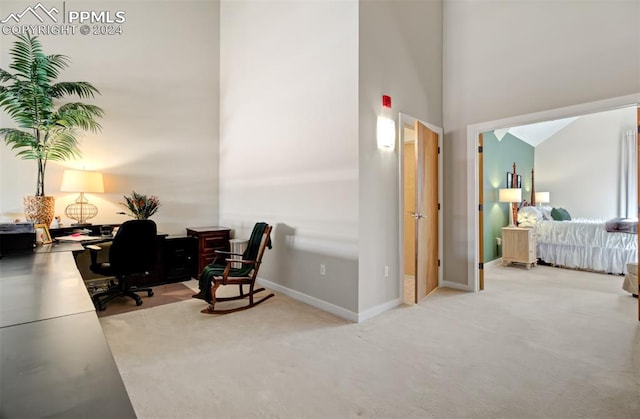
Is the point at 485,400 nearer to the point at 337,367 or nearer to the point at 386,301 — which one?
the point at 337,367

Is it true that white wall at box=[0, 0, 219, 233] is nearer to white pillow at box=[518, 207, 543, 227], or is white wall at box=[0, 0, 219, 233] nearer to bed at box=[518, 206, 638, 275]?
white pillow at box=[518, 207, 543, 227]

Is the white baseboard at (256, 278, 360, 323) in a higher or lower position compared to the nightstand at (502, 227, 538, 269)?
lower

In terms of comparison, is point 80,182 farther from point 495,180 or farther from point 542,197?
point 542,197

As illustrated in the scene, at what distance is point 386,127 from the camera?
3391 mm

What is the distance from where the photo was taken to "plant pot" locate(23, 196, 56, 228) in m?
3.36

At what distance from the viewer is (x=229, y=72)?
5.18 m

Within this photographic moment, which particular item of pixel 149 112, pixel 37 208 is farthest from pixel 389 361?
pixel 149 112

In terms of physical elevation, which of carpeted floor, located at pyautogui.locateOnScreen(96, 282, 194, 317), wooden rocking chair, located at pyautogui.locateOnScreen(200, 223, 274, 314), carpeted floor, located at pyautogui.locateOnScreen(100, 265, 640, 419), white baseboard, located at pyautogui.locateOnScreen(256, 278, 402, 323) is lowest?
carpeted floor, located at pyautogui.locateOnScreen(100, 265, 640, 419)

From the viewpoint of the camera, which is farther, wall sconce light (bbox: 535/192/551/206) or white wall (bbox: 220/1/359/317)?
wall sconce light (bbox: 535/192/551/206)

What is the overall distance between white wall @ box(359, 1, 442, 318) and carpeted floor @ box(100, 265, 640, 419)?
48cm

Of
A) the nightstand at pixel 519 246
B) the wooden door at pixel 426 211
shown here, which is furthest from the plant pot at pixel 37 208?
the nightstand at pixel 519 246

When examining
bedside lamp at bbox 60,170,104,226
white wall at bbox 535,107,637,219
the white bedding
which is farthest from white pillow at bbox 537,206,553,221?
bedside lamp at bbox 60,170,104,226

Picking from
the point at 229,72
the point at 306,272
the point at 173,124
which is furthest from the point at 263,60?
the point at 306,272

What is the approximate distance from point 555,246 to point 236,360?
19.0 ft
